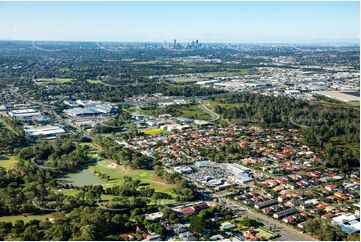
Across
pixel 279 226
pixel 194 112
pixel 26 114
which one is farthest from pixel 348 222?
pixel 26 114

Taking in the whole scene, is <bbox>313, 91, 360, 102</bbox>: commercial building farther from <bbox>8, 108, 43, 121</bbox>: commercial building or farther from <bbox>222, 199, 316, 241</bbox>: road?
<bbox>8, 108, 43, 121</bbox>: commercial building

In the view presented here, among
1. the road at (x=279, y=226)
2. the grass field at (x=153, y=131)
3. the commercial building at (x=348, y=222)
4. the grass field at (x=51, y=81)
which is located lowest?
the road at (x=279, y=226)

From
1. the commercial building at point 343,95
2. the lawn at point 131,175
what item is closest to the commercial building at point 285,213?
the lawn at point 131,175

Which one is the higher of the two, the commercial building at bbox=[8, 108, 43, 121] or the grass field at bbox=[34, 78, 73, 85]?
the grass field at bbox=[34, 78, 73, 85]

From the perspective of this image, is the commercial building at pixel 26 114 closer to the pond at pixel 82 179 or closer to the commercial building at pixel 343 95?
the pond at pixel 82 179

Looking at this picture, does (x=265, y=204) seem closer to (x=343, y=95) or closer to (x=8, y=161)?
(x=8, y=161)

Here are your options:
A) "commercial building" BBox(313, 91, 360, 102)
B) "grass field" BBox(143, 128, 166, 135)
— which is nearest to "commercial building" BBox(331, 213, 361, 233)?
"grass field" BBox(143, 128, 166, 135)

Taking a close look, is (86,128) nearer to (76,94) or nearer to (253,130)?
(253,130)
